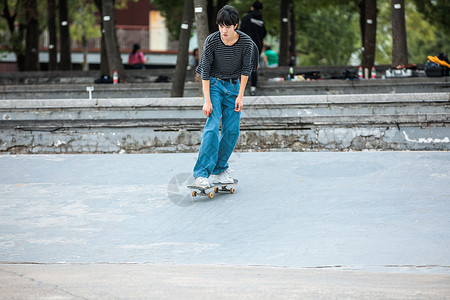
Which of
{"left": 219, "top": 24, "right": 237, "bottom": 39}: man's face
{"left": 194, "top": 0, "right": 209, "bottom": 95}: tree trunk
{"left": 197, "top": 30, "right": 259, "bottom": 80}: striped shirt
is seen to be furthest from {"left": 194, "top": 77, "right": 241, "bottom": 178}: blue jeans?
{"left": 194, "top": 0, "right": 209, "bottom": 95}: tree trunk

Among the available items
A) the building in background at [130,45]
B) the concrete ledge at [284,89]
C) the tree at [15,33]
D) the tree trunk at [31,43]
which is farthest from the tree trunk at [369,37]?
the building in background at [130,45]

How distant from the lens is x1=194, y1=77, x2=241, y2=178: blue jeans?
23.8 ft

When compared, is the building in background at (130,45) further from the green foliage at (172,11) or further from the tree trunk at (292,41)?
the tree trunk at (292,41)

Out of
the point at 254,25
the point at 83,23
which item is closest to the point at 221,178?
the point at 254,25

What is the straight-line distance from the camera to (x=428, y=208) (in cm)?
662

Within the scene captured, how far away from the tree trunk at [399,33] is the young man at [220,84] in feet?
44.8

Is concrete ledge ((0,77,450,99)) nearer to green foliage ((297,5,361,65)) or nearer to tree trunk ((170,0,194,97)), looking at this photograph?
tree trunk ((170,0,194,97))

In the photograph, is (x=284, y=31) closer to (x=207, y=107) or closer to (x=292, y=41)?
(x=292, y=41)

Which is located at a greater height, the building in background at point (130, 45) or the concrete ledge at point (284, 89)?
the building in background at point (130, 45)

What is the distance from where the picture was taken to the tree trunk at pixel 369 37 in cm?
2175

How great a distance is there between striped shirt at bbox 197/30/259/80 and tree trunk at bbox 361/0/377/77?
49.1 ft

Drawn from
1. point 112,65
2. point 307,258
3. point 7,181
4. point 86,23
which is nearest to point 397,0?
point 112,65

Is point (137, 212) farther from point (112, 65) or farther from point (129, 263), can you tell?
point (112, 65)

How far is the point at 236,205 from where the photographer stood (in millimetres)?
7062
